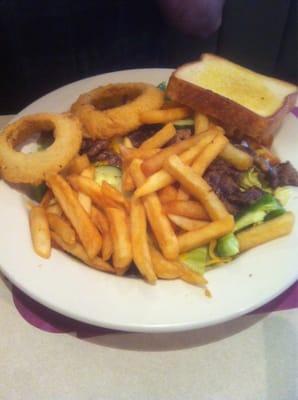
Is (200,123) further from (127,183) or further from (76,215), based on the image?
(76,215)

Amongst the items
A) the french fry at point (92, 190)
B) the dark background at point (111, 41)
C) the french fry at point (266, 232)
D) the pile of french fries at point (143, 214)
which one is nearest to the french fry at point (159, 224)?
the pile of french fries at point (143, 214)

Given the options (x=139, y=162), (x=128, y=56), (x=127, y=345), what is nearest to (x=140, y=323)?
(x=127, y=345)

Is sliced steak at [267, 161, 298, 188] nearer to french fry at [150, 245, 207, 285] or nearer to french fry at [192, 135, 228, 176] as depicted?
french fry at [192, 135, 228, 176]

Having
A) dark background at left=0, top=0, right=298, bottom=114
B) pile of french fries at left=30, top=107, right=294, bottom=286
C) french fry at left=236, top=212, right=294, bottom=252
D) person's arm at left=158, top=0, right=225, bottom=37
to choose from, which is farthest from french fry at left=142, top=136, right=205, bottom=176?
dark background at left=0, top=0, right=298, bottom=114

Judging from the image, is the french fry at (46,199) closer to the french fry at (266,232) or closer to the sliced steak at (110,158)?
the sliced steak at (110,158)

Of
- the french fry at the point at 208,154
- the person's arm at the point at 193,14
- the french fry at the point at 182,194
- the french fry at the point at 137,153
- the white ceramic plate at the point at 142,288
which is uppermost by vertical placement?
the person's arm at the point at 193,14
